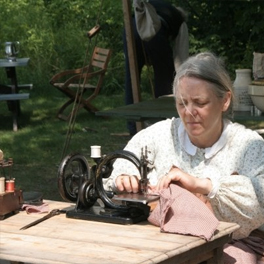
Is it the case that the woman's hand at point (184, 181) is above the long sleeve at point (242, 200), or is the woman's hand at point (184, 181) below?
above

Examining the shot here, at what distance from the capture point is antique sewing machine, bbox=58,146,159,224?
336cm

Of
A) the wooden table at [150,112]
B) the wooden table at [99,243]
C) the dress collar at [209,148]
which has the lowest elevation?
the wooden table at [99,243]

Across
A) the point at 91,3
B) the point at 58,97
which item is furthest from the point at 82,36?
the point at 58,97

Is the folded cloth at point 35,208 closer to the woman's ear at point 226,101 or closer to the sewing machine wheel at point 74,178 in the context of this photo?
the sewing machine wheel at point 74,178

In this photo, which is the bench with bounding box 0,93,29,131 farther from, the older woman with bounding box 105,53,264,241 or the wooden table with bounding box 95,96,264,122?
the older woman with bounding box 105,53,264,241

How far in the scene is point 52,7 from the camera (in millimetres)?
14484

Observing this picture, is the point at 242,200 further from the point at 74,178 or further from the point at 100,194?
the point at 74,178

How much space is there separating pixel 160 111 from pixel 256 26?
6357mm

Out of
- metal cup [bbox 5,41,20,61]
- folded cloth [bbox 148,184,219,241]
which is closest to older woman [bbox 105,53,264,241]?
folded cloth [bbox 148,184,219,241]

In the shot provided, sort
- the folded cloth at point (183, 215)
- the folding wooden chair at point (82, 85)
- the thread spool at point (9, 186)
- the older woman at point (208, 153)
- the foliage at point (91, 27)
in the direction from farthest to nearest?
the foliage at point (91, 27) → the folding wooden chair at point (82, 85) → the thread spool at point (9, 186) → the older woman at point (208, 153) → the folded cloth at point (183, 215)

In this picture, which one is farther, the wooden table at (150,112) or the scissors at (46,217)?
the wooden table at (150,112)

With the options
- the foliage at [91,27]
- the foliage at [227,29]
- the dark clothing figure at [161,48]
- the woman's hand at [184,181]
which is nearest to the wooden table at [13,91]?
the foliage at [91,27]

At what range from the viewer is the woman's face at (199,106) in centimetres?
358

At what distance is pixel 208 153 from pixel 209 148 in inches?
1.1
